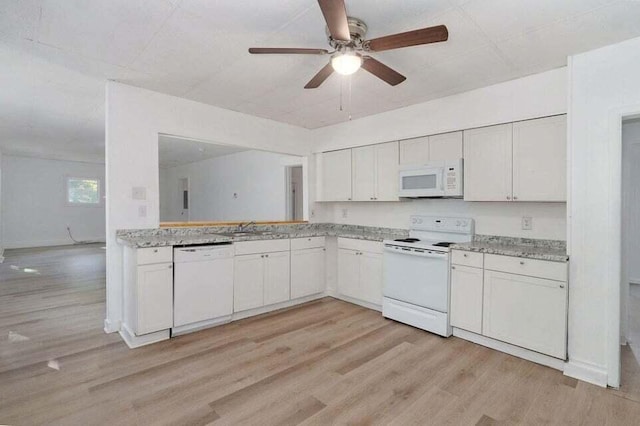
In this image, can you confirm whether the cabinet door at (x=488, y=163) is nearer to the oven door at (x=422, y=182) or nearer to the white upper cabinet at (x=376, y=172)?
the oven door at (x=422, y=182)

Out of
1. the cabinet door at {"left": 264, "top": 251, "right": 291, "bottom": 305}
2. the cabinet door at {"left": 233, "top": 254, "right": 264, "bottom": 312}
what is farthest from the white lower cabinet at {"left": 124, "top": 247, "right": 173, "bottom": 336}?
the cabinet door at {"left": 264, "top": 251, "right": 291, "bottom": 305}

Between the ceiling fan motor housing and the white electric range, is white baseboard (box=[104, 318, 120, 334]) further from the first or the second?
the ceiling fan motor housing

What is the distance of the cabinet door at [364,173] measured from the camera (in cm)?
401

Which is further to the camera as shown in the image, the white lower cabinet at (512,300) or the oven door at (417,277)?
the oven door at (417,277)

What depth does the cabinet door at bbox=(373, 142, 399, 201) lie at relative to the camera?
378 cm

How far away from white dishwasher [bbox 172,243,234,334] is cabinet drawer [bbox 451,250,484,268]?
2.22 metres

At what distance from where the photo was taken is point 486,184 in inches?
119

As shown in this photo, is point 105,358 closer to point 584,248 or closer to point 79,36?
point 79,36

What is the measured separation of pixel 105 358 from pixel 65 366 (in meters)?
0.25

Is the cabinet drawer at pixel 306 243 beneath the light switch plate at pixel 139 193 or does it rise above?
beneath

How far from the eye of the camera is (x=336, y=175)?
14.6 feet

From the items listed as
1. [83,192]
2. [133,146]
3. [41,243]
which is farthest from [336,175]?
[41,243]

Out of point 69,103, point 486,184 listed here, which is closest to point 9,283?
point 69,103

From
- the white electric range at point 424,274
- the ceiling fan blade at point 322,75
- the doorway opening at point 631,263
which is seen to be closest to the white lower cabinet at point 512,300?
the white electric range at point 424,274
